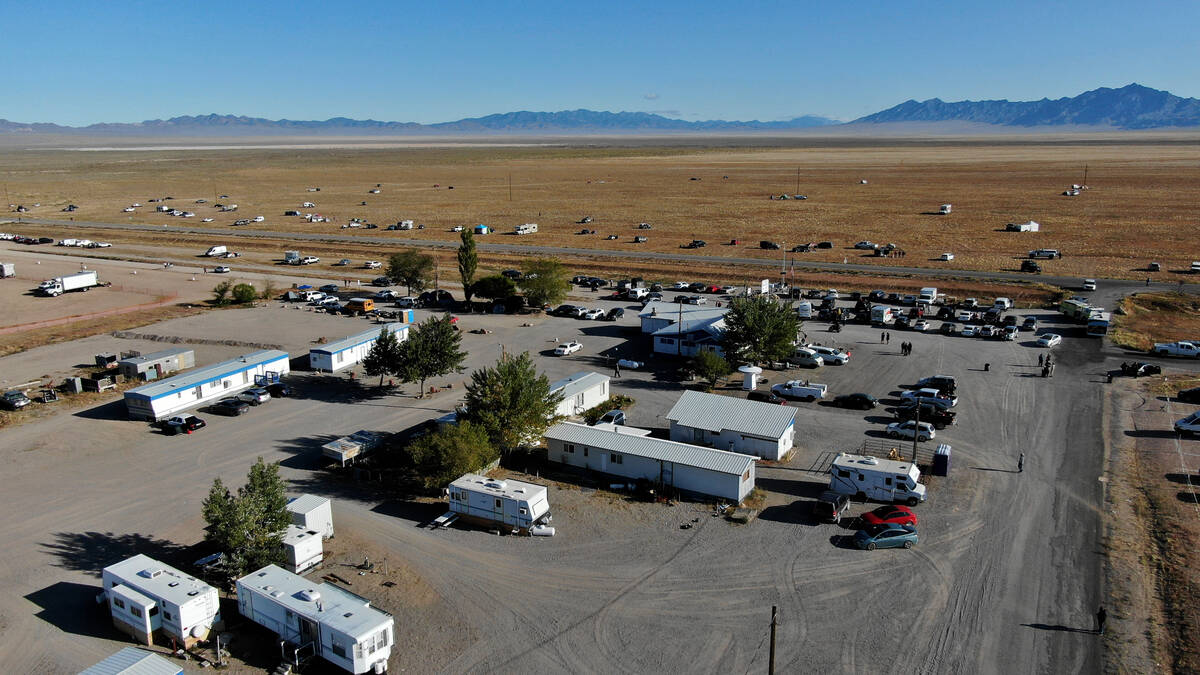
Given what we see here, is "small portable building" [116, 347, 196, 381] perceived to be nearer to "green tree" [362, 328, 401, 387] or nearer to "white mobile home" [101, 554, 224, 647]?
"green tree" [362, 328, 401, 387]

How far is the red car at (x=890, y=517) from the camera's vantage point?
28.7 metres

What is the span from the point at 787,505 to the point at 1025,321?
1435 inches

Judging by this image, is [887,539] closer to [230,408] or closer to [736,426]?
[736,426]

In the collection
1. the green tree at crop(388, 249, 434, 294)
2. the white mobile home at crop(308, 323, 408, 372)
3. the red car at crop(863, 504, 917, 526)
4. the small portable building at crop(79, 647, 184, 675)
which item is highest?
the green tree at crop(388, 249, 434, 294)

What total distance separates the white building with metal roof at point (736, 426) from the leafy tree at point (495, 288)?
29584 millimetres

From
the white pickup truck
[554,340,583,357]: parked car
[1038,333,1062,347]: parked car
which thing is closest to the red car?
[554,340,583,357]: parked car

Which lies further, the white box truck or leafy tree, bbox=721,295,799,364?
the white box truck

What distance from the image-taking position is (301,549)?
26391 mm

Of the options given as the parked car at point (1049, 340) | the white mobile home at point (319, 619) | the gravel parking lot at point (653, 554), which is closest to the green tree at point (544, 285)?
the gravel parking lot at point (653, 554)

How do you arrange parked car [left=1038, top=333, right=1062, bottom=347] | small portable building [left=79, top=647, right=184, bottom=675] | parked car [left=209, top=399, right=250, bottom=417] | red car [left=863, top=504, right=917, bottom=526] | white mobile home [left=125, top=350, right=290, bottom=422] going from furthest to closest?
parked car [left=1038, top=333, right=1062, bottom=347] < parked car [left=209, top=399, right=250, bottom=417] < white mobile home [left=125, top=350, right=290, bottom=422] < red car [left=863, top=504, right=917, bottom=526] < small portable building [left=79, top=647, right=184, bottom=675]

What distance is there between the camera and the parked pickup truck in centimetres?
4353

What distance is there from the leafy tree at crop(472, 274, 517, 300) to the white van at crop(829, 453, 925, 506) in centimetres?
3786

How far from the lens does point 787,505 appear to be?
103 feet

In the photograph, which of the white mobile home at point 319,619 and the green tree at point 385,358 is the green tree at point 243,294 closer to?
the green tree at point 385,358
